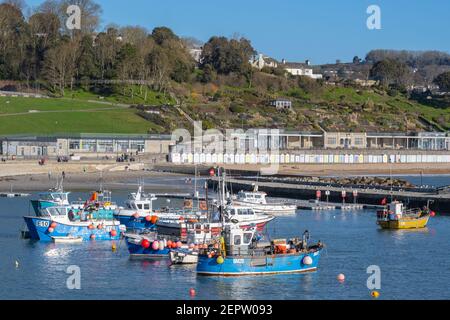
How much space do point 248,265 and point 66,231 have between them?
12549 mm

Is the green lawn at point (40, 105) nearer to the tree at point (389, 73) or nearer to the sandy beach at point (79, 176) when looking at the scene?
the sandy beach at point (79, 176)

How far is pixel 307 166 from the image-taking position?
108125 millimetres

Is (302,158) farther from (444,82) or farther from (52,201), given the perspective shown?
(52,201)

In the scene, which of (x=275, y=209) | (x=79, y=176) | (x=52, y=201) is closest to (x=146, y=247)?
(x=52, y=201)

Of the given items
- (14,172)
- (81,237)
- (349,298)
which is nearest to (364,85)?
(14,172)

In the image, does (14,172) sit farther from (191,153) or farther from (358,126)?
(358,126)

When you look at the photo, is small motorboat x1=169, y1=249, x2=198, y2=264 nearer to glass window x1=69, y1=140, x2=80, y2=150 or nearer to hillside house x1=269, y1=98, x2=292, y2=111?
glass window x1=69, y1=140, x2=80, y2=150

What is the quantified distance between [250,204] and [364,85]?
342 ft

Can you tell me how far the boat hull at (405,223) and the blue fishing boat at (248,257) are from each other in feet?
49.3

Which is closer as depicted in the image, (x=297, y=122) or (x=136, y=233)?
(x=136, y=233)

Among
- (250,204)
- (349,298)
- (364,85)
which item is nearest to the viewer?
(349,298)

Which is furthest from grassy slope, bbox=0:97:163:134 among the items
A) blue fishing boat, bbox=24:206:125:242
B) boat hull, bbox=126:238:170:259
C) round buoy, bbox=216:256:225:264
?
round buoy, bbox=216:256:225:264

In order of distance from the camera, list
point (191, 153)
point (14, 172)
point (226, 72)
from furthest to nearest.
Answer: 1. point (226, 72)
2. point (191, 153)
3. point (14, 172)

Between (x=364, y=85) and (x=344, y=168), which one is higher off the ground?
(x=364, y=85)
